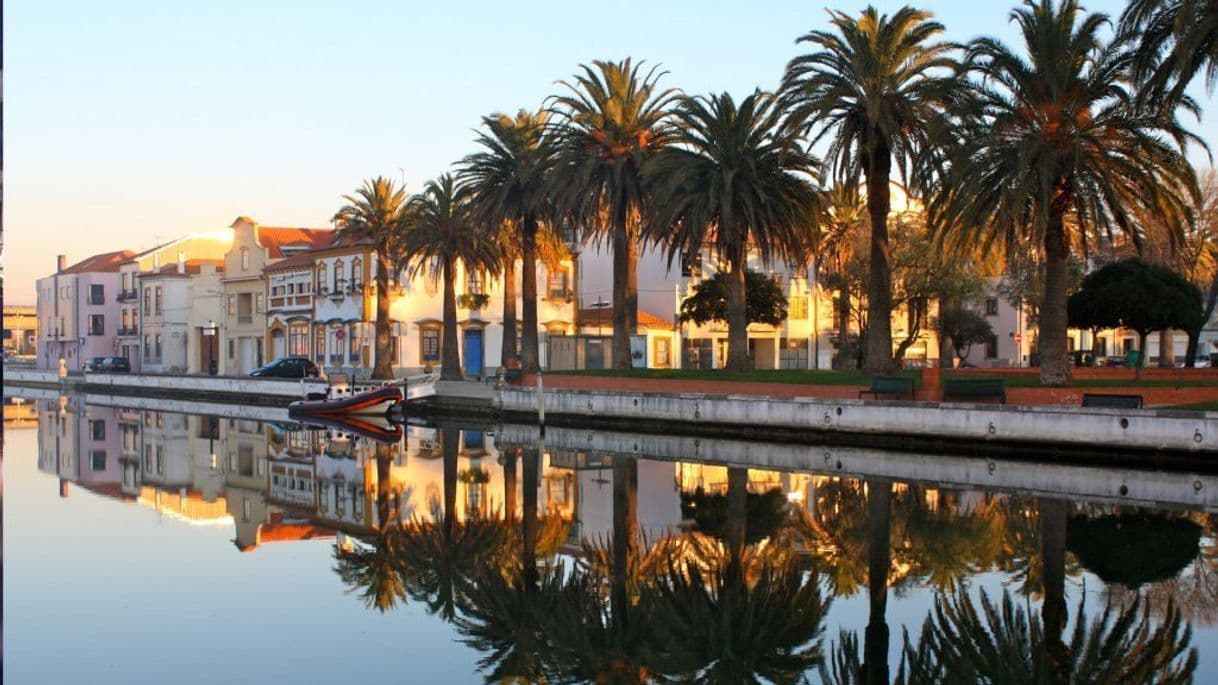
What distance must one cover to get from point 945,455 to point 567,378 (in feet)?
64.9

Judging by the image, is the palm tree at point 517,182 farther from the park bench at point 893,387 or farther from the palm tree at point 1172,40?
the palm tree at point 1172,40

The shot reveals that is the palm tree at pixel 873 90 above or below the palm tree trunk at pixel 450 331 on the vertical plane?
above

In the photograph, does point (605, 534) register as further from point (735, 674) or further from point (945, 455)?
point (945, 455)

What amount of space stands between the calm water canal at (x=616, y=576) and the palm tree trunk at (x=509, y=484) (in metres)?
0.16

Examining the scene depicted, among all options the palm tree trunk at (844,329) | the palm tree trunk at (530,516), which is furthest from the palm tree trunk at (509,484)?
the palm tree trunk at (844,329)

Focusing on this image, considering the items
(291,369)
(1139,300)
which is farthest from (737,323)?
(291,369)

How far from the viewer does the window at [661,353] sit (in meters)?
75.5

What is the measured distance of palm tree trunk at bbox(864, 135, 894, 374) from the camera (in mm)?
40375

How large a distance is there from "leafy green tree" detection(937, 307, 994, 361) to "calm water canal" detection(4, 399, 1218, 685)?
40371 mm

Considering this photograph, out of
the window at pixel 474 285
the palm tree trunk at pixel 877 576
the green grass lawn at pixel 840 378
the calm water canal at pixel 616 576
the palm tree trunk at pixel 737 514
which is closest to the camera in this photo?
the palm tree trunk at pixel 877 576

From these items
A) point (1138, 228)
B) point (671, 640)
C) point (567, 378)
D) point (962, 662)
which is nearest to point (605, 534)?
point (671, 640)

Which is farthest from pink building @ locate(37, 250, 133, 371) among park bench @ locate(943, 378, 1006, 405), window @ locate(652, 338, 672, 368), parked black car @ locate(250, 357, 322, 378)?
park bench @ locate(943, 378, 1006, 405)

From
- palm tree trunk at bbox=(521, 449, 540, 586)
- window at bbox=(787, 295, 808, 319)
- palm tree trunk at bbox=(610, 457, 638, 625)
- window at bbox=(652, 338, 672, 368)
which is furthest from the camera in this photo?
window at bbox=(787, 295, 808, 319)

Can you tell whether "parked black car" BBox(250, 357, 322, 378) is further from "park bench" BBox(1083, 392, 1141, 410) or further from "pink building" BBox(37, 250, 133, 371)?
"park bench" BBox(1083, 392, 1141, 410)
